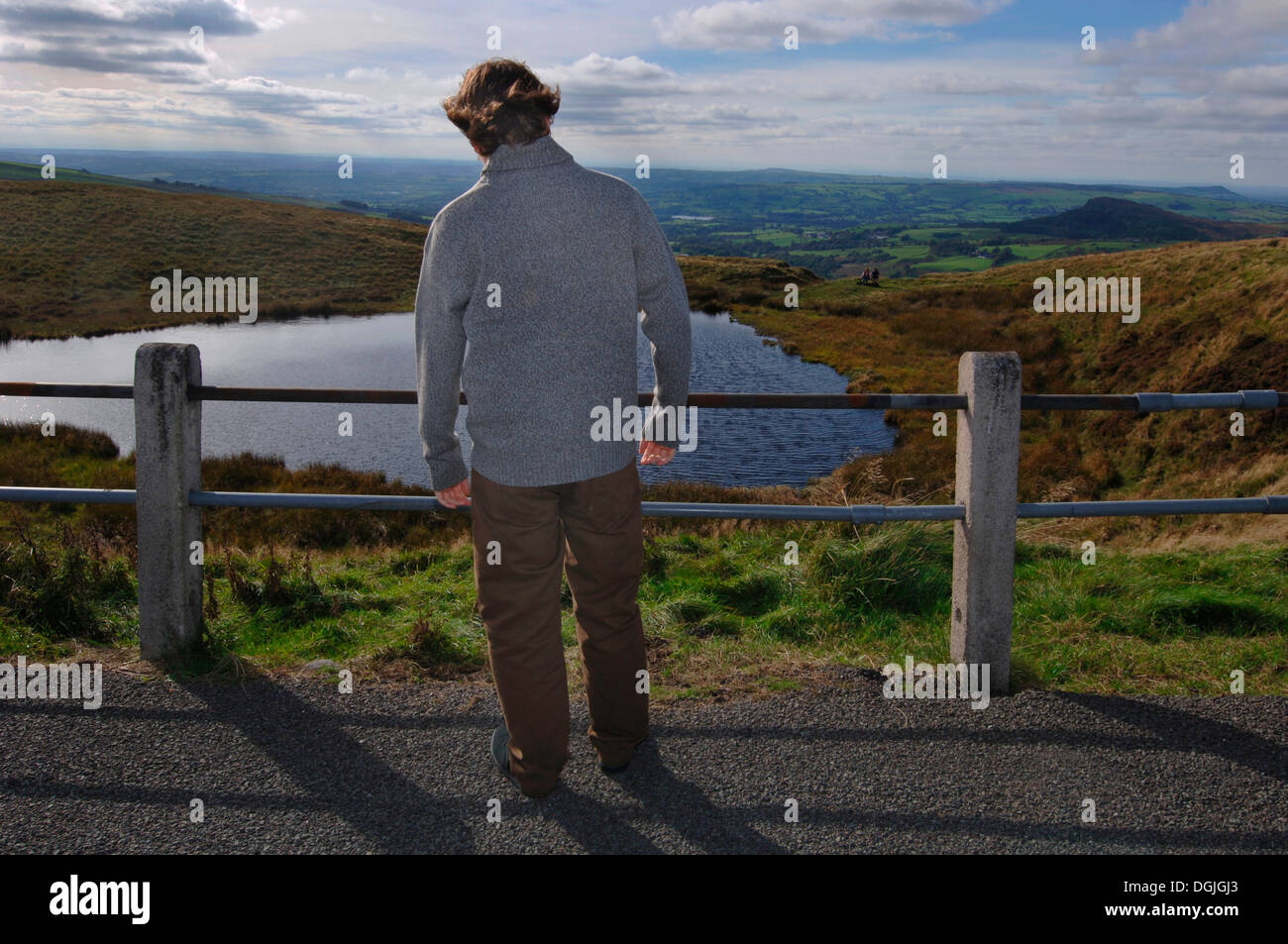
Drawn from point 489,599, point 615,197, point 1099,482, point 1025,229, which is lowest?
point 1099,482

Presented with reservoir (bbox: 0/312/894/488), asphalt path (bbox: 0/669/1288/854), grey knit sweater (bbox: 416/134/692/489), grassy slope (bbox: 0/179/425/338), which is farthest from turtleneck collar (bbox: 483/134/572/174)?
grassy slope (bbox: 0/179/425/338)

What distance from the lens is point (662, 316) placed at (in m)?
3.17

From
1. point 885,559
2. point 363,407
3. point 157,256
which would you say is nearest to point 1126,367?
point 363,407

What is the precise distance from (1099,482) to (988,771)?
1953 centimetres

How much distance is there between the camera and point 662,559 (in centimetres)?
811

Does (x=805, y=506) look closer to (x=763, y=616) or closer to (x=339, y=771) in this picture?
(x=763, y=616)

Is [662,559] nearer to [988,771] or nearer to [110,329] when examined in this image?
[988,771]

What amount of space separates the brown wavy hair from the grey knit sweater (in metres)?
0.04

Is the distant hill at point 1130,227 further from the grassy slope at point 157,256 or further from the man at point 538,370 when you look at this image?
the man at point 538,370

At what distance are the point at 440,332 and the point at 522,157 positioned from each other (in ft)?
1.97

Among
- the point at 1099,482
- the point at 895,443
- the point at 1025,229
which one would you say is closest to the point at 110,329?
the point at 895,443

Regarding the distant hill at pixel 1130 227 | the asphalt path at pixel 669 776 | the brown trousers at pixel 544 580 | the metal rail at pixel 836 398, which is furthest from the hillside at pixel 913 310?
the distant hill at pixel 1130 227

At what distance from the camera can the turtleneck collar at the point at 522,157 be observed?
116 inches

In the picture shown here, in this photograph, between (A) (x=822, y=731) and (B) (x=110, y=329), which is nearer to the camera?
(A) (x=822, y=731)
